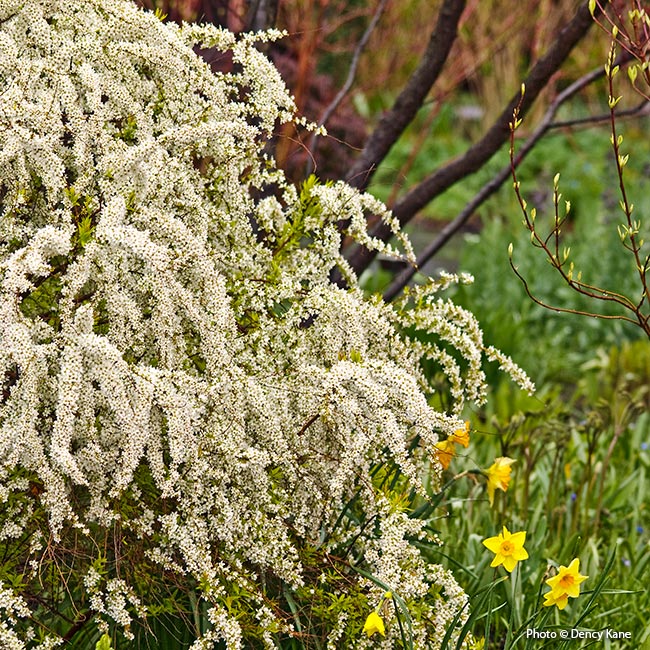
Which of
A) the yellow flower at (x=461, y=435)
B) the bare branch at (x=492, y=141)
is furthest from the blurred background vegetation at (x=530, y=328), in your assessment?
the bare branch at (x=492, y=141)

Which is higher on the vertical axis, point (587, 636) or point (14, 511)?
point (587, 636)

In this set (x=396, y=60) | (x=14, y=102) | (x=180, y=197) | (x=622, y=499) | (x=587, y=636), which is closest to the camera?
(x=14, y=102)

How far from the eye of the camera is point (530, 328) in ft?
20.7

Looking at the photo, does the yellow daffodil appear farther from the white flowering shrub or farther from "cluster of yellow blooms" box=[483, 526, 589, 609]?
the white flowering shrub

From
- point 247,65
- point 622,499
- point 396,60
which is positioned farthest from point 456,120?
point 247,65

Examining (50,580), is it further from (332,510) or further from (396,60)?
(396,60)

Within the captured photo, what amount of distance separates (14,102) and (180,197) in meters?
0.44

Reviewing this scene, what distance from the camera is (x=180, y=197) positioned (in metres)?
2.38

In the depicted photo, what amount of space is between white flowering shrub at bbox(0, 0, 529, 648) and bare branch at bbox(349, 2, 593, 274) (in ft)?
3.04

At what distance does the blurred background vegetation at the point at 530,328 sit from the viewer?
3.17 meters

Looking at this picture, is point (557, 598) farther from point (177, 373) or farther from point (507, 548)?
point (177, 373)

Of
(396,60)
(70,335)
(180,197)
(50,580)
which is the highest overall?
(396,60)

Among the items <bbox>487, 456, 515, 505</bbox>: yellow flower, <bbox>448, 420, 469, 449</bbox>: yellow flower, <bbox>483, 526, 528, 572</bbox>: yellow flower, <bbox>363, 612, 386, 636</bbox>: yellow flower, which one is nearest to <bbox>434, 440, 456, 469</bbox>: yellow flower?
<bbox>448, 420, 469, 449</bbox>: yellow flower

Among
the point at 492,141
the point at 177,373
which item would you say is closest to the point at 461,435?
the point at 177,373
